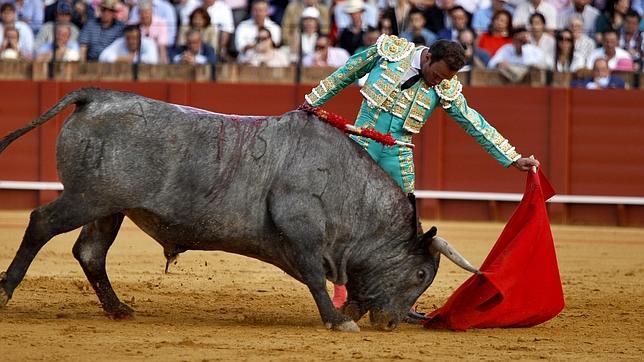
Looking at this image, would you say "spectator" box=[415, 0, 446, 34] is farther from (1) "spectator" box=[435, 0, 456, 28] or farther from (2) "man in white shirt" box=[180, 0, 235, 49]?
(2) "man in white shirt" box=[180, 0, 235, 49]

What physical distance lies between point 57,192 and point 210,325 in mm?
5956

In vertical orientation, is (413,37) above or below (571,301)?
above

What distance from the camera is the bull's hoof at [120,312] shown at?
205 inches

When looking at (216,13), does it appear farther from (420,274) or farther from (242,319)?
(420,274)

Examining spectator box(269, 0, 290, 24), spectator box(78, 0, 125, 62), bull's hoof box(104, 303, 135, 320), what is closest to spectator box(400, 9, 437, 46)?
spectator box(269, 0, 290, 24)

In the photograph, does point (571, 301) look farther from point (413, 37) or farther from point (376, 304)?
point (413, 37)

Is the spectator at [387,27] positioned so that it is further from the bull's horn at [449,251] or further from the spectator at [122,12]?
the bull's horn at [449,251]

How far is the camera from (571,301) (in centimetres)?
624

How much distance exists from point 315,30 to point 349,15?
1.04 ft

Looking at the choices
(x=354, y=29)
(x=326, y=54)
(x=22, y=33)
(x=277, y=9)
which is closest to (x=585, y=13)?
(x=354, y=29)

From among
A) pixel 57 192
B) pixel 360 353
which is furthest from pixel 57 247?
pixel 360 353

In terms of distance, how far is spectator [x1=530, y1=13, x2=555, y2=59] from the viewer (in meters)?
10.1

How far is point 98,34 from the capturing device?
34.7 ft

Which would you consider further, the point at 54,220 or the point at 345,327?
the point at 345,327
